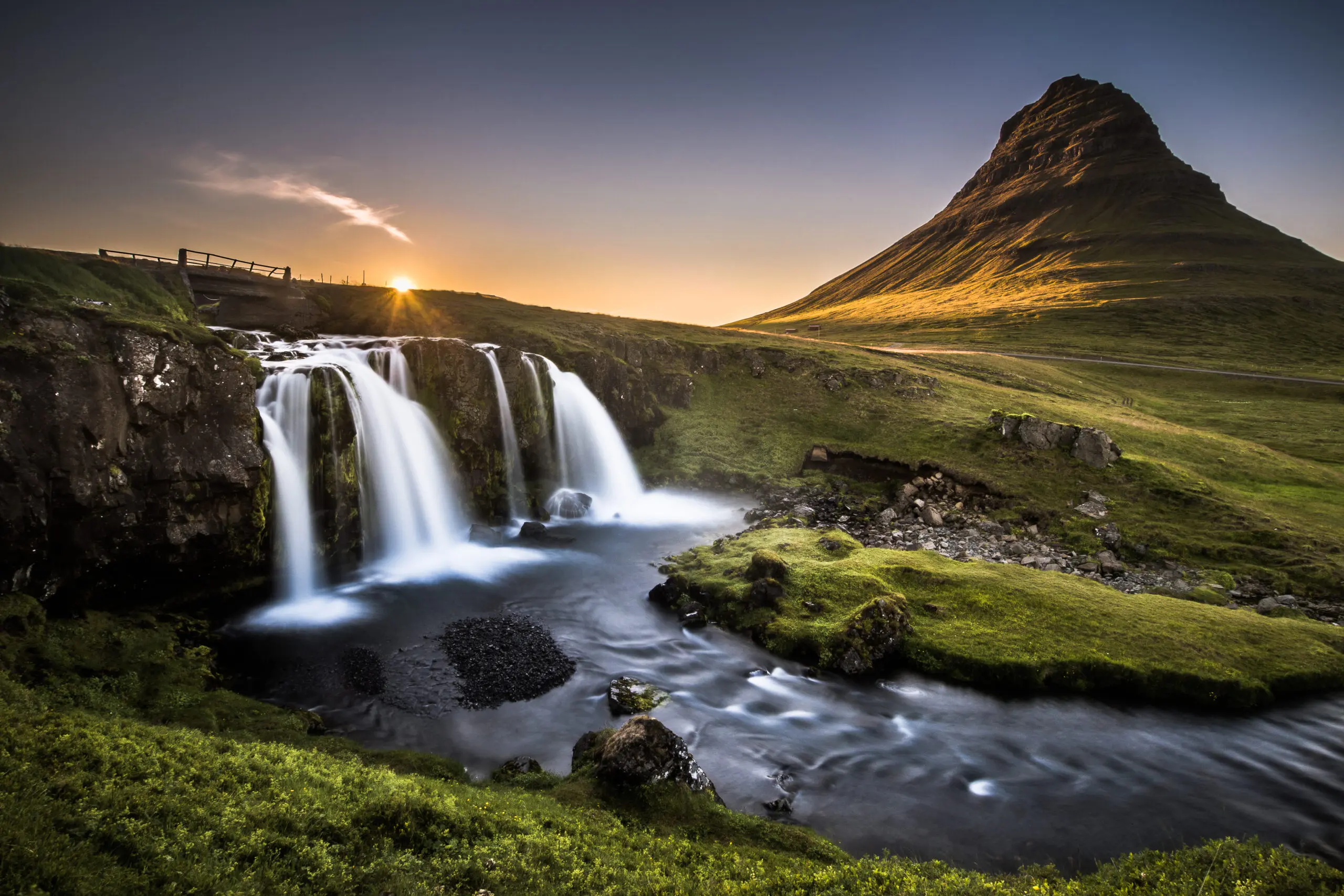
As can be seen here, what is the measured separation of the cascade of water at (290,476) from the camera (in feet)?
74.5

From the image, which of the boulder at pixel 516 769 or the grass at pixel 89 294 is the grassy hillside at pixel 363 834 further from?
the grass at pixel 89 294

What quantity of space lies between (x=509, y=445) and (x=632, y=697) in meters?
22.8

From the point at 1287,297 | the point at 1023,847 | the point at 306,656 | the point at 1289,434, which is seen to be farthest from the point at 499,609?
the point at 1287,297

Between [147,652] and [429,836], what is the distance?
12.3 meters

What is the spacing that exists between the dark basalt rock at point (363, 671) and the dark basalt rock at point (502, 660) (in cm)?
200

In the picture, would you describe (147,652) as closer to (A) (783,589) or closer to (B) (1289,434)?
(A) (783,589)

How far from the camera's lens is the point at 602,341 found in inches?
2008

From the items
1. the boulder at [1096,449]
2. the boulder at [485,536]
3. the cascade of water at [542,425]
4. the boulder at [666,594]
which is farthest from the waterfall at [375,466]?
the boulder at [1096,449]

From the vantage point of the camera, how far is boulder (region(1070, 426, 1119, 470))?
32.4 metres

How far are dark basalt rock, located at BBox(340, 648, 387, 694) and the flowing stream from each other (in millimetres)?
214

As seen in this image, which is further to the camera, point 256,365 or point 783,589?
point 256,365

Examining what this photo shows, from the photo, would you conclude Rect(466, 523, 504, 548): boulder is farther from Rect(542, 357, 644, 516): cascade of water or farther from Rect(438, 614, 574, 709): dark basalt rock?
Rect(438, 614, 574, 709): dark basalt rock

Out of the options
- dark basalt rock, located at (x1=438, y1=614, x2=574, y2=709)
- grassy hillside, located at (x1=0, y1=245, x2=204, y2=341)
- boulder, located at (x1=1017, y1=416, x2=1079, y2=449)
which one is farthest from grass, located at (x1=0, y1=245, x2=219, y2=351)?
boulder, located at (x1=1017, y1=416, x2=1079, y2=449)

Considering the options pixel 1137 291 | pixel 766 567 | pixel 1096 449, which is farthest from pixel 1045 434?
pixel 1137 291
